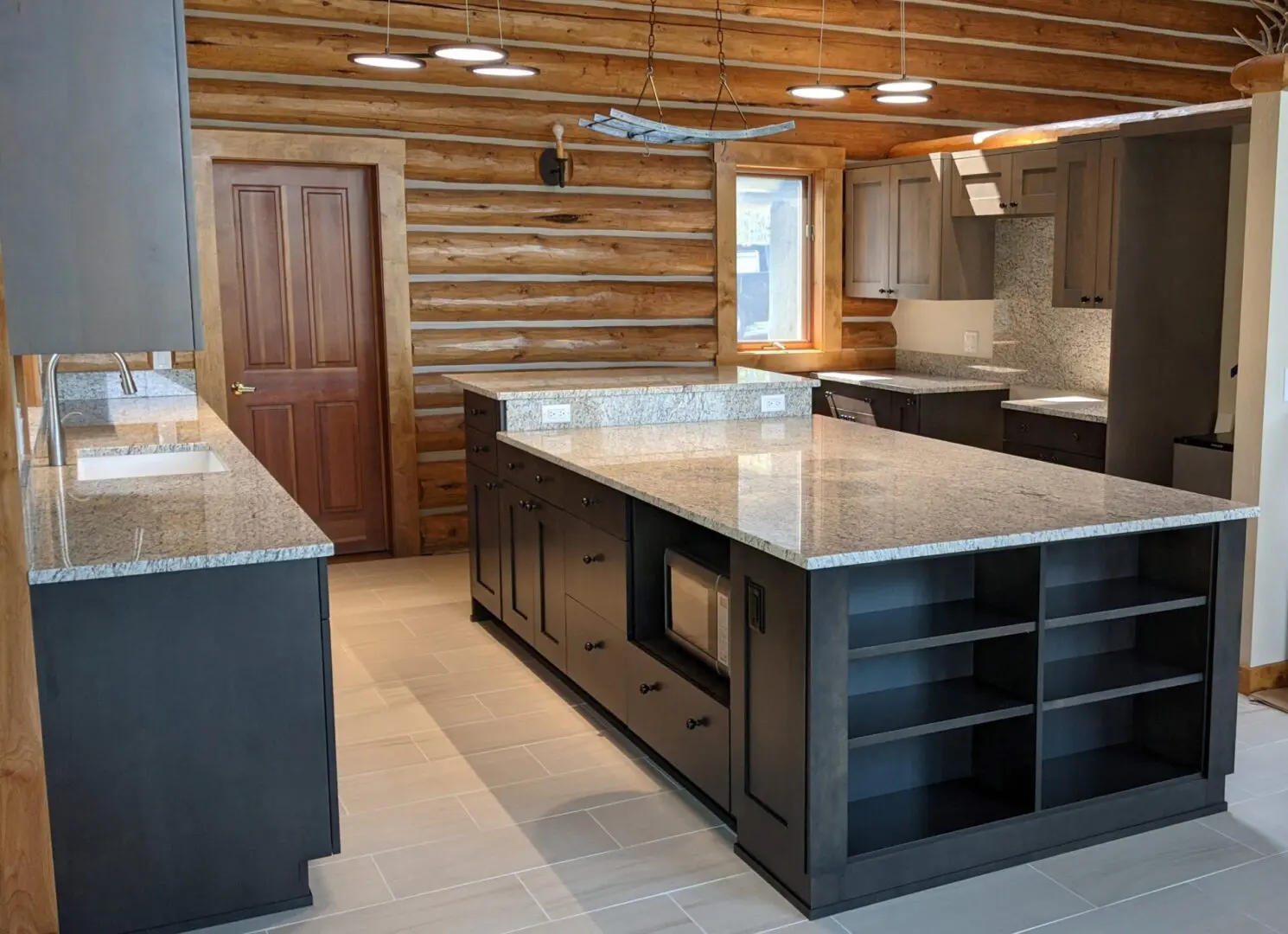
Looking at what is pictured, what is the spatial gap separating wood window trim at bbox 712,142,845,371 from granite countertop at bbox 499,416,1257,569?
101 inches

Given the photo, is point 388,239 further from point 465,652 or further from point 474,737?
point 474,737

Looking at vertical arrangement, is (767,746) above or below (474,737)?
above

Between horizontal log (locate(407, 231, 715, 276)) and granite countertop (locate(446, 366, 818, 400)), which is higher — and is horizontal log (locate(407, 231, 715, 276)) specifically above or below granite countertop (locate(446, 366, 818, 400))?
above

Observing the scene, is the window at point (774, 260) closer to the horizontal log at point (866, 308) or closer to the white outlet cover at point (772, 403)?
the horizontal log at point (866, 308)

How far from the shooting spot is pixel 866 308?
25.1ft

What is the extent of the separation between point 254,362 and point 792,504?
3.93 meters

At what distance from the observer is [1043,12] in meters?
7.56

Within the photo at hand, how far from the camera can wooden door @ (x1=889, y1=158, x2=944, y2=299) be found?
22.5 feet

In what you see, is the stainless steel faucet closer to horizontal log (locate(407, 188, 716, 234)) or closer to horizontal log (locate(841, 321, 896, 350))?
horizontal log (locate(407, 188, 716, 234))

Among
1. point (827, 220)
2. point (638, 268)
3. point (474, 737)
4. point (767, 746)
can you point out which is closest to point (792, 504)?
point (767, 746)

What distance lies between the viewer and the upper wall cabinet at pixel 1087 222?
558 cm

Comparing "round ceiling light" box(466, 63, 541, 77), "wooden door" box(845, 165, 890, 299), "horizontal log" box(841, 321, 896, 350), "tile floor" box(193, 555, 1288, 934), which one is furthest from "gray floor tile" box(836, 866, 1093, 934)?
"horizontal log" box(841, 321, 896, 350)

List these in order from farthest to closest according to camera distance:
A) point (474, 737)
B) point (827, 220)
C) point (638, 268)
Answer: point (827, 220), point (638, 268), point (474, 737)

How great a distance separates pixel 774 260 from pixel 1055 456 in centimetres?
225
